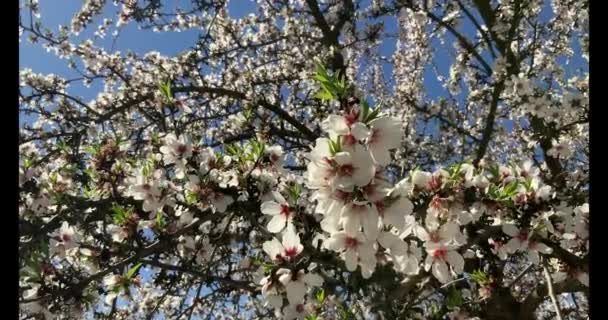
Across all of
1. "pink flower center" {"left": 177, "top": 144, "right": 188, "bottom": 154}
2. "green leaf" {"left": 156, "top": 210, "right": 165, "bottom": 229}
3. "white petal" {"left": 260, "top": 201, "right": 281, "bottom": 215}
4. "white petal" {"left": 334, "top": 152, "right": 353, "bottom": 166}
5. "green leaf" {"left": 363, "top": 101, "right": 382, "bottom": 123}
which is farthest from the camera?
"pink flower center" {"left": 177, "top": 144, "right": 188, "bottom": 154}

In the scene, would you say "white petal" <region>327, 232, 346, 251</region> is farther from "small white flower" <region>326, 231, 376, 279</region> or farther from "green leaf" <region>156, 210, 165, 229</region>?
"green leaf" <region>156, 210, 165, 229</region>

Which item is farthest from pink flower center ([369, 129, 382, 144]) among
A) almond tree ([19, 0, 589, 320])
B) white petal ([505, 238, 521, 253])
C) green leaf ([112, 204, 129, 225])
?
green leaf ([112, 204, 129, 225])

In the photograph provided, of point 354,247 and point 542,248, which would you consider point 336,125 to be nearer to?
point 354,247

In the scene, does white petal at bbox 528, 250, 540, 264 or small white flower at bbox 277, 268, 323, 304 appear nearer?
small white flower at bbox 277, 268, 323, 304

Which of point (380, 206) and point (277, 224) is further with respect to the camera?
point (277, 224)

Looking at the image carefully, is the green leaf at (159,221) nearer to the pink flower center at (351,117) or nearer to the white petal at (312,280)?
the white petal at (312,280)

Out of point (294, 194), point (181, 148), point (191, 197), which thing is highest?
point (181, 148)

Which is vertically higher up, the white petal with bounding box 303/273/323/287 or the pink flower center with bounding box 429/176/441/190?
the pink flower center with bounding box 429/176/441/190

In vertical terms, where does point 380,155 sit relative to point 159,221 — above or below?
below

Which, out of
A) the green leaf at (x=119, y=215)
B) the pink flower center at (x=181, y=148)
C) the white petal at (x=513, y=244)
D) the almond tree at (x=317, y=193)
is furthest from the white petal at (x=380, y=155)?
the green leaf at (x=119, y=215)

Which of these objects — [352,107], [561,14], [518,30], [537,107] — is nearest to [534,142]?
[537,107]

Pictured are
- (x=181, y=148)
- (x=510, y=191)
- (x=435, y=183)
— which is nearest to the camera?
(x=435, y=183)

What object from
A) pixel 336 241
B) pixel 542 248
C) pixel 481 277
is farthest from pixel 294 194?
pixel 481 277
